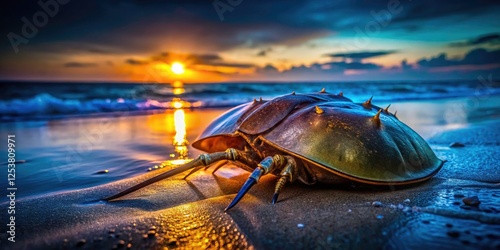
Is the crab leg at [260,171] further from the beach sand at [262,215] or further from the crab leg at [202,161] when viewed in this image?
the crab leg at [202,161]

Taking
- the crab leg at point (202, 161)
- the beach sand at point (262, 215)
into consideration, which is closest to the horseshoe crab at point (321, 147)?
the crab leg at point (202, 161)

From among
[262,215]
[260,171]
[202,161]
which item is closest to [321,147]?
[260,171]

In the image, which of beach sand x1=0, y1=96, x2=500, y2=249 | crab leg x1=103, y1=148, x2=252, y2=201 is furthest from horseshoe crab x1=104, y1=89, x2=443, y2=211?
beach sand x1=0, y1=96, x2=500, y2=249

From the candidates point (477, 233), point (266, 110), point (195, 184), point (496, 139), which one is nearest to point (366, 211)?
point (477, 233)

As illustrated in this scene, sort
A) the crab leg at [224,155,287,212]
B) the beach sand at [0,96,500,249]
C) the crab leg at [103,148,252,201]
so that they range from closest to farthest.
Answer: the beach sand at [0,96,500,249] → the crab leg at [224,155,287,212] → the crab leg at [103,148,252,201]

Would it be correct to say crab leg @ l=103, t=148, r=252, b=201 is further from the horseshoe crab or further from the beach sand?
the beach sand

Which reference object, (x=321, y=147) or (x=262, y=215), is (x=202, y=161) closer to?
(x=262, y=215)
